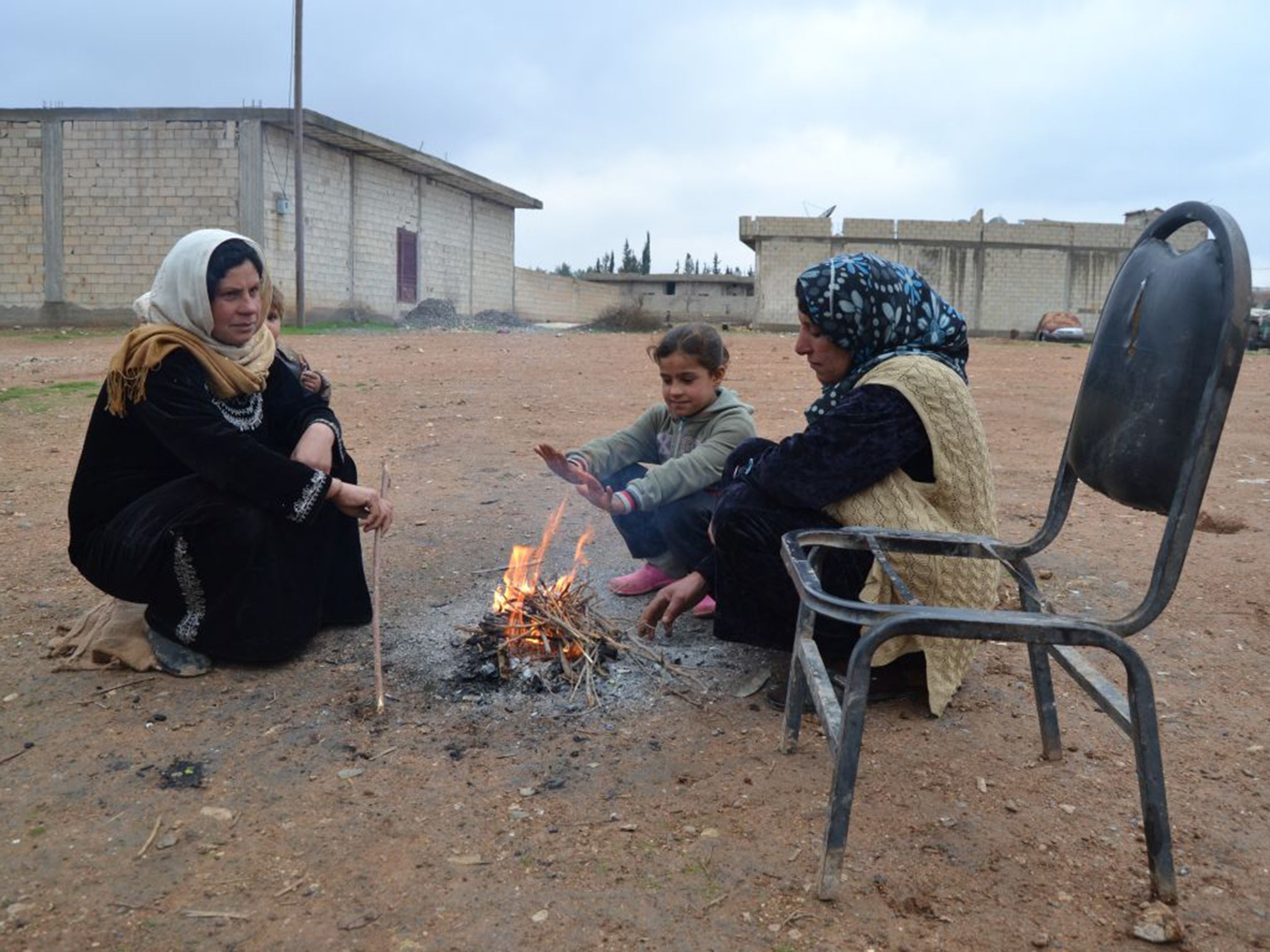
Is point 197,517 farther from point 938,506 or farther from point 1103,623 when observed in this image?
point 1103,623

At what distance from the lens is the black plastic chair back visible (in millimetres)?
1586

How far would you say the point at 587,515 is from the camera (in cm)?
482

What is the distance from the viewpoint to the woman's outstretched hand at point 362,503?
2928 mm

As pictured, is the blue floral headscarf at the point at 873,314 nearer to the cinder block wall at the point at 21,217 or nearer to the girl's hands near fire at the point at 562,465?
the girl's hands near fire at the point at 562,465

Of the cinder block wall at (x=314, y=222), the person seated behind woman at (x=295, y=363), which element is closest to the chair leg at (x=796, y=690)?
the person seated behind woman at (x=295, y=363)

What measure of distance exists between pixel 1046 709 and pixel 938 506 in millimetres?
599

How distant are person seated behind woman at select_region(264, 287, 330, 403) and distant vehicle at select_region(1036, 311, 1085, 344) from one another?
947 inches

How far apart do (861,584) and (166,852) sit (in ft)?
6.03

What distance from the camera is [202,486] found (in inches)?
112

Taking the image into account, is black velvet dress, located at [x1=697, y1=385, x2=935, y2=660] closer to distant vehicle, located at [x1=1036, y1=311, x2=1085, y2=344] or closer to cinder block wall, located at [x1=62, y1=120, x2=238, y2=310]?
cinder block wall, located at [x1=62, y1=120, x2=238, y2=310]

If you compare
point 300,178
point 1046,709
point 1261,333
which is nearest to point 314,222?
point 300,178

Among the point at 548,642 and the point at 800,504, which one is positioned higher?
the point at 800,504

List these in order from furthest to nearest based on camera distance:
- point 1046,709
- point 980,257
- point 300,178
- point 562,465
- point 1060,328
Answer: point 980,257
point 1060,328
point 300,178
point 562,465
point 1046,709

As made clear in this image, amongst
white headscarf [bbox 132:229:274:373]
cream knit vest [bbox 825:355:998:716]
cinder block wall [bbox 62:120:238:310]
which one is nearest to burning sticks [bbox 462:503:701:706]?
cream knit vest [bbox 825:355:998:716]
